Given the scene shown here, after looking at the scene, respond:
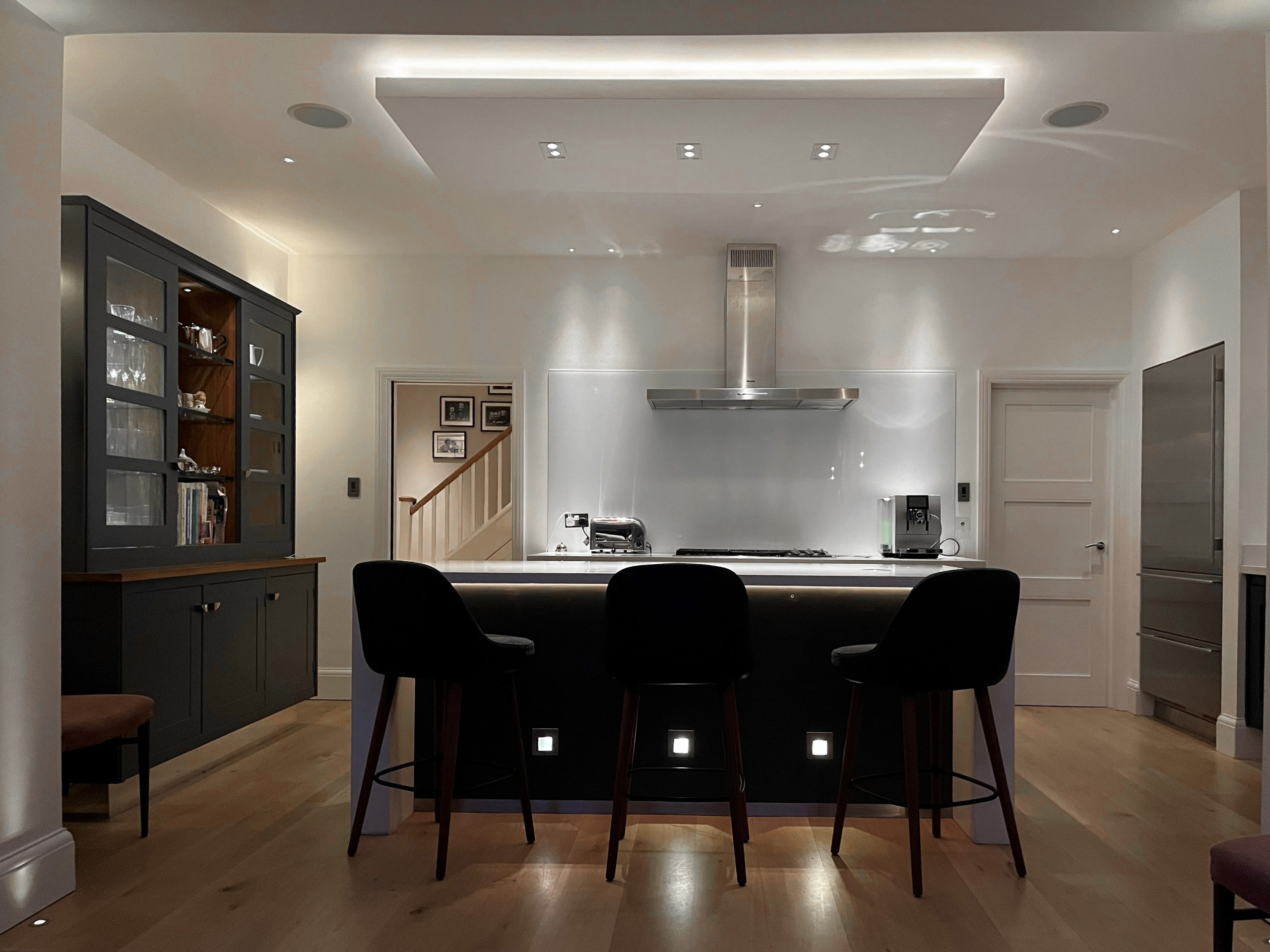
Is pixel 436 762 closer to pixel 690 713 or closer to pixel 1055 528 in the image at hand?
pixel 690 713

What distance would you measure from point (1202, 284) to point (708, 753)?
12.1ft

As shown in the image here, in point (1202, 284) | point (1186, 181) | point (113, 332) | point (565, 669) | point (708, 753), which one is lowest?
point (708, 753)

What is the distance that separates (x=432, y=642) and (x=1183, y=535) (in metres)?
4.13

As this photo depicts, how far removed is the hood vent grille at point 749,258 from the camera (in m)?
5.74

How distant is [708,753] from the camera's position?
136 inches

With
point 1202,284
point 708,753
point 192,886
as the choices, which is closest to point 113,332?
point 192,886

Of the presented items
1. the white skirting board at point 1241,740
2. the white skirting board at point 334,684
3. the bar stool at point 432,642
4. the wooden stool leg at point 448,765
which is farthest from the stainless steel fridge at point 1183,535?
the white skirting board at point 334,684

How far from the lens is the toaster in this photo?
5.72 meters

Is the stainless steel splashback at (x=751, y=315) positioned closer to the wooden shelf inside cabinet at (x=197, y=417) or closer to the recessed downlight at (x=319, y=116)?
the recessed downlight at (x=319, y=116)

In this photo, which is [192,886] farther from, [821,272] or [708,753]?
[821,272]

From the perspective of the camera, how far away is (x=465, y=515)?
784 cm

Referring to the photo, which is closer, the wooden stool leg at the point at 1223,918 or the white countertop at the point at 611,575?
the wooden stool leg at the point at 1223,918

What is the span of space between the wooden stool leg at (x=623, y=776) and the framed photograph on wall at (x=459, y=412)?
589 centimetres

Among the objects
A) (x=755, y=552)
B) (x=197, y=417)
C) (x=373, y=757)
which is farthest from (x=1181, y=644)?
(x=197, y=417)
